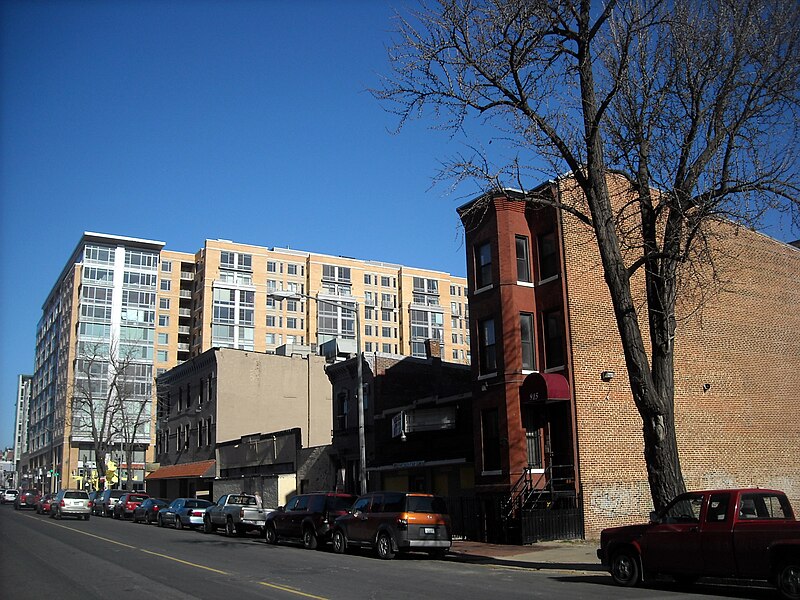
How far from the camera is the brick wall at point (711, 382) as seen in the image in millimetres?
25328

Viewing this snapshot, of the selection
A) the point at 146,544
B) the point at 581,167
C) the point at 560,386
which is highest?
the point at 581,167

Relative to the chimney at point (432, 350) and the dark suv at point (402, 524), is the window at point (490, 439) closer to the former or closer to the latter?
the dark suv at point (402, 524)

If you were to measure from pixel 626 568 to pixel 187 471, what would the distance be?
41.4m

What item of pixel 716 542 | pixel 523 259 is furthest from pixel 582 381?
pixel 716 542

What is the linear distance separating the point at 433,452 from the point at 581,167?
16.1 metres

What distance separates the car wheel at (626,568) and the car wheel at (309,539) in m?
11.6

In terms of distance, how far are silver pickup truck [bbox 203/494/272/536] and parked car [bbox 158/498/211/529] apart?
2.69 metres

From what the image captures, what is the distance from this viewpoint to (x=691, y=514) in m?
13.8

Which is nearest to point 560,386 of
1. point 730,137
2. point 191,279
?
point 730,137

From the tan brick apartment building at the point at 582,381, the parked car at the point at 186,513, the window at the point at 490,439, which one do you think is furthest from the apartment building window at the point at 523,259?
the parked car at the point at 186,513

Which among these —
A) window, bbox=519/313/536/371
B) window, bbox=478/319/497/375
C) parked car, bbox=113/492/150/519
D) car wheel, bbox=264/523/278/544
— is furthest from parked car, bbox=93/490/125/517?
window, bbox=519/313/536/371

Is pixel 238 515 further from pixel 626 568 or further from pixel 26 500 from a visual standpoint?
pixel 26 500

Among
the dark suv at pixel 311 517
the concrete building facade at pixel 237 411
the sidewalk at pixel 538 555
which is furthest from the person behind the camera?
the concrete building facade at pixel 237 411

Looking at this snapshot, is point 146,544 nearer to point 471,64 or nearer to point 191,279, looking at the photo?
point 471,64
